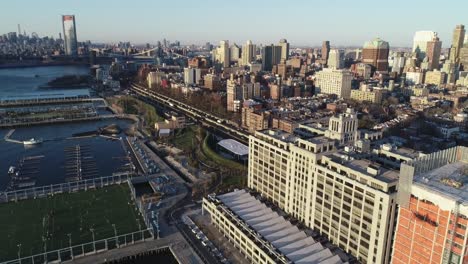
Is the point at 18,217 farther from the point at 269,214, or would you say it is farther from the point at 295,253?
the point at 295,253

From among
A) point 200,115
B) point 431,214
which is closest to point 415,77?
point 200,115

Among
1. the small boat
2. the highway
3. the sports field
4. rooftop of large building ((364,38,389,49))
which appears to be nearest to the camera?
the sports field

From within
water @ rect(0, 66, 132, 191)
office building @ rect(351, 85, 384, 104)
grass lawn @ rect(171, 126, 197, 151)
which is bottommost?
water @ rect(0, 66, 132, 191)

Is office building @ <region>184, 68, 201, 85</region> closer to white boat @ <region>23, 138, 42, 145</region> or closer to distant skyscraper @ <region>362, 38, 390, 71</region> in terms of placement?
white boat @ <region>23, 138, 42, 145</region>

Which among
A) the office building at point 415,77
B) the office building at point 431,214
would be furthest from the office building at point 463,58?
the office building at point 431,214

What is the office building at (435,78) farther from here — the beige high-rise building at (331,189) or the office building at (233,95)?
the beige high-rise building at (331,189)

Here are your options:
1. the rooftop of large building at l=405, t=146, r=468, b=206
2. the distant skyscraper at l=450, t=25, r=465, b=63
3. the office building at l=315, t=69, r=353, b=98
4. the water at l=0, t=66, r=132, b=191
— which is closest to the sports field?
the water at l=0, t=66, r=132, b=191

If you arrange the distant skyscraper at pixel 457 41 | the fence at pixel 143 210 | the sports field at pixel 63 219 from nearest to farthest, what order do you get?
the sports field at pixel 63 219 → the fence at pixel 143 210 → the distant skyscraper at pixel 457 41
